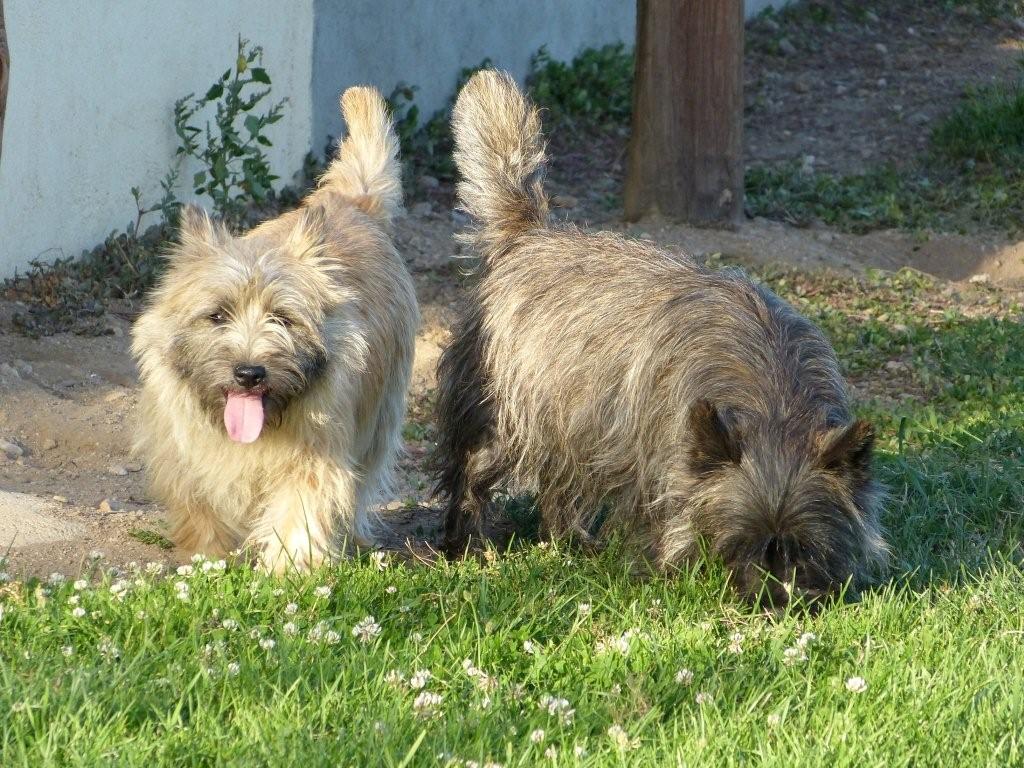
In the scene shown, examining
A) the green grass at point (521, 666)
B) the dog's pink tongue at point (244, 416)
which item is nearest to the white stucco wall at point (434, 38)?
the dog's pink tongue at point (244, 416)

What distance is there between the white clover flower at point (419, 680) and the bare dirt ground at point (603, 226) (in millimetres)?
1679

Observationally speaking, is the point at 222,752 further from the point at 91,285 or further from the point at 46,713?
the point at 91,285

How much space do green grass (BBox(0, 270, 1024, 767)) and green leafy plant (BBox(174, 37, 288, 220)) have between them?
4.37 m

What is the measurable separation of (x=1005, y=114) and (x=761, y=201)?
2.73 m

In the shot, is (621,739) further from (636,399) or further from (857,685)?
(636,399)

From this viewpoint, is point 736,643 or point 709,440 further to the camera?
point 709,440

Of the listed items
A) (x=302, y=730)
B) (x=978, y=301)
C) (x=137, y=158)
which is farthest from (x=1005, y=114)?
(x=302, y=730)

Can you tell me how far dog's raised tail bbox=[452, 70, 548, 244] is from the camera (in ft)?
18.2

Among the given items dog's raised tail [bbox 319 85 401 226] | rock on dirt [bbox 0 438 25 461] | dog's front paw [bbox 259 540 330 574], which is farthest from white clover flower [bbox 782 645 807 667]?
rock on dirt [bbox 0 438 25 461]

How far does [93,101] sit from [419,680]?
18.0 ft

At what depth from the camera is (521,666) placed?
3939 mm

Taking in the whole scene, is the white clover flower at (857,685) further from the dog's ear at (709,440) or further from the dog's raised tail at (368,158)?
the dog's raised tail at (368,158)

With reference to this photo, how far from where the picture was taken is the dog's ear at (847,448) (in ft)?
13.9

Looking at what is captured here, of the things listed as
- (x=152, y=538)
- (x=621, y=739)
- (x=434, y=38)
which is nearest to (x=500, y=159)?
(x=152, y=538)
